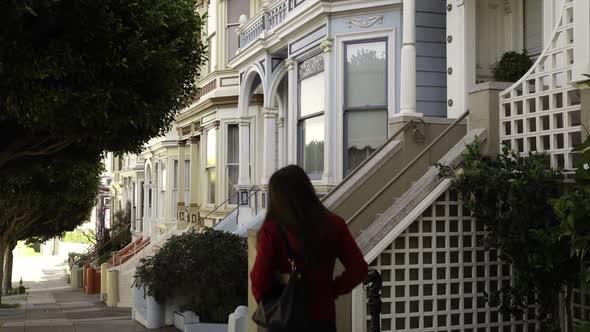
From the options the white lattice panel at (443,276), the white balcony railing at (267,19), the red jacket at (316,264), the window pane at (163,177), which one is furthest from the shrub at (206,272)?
the window pane at (163,177)

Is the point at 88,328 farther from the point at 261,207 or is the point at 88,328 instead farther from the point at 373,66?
the point at 373,66

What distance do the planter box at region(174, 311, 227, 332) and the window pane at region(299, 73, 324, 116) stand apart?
14.3ft

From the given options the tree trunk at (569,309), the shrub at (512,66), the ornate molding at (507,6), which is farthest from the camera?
the ornate molding at (507,6)

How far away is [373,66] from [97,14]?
18.2 ft

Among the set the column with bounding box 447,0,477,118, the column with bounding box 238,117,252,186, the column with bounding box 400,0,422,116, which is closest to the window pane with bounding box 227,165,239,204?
the column with bounding box 238,117,252,186

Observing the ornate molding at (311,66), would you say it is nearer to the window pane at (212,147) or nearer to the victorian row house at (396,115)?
the victorian row house at (396,115)

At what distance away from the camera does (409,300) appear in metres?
7.54

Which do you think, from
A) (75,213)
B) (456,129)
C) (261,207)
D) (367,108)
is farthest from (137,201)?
(456,129)

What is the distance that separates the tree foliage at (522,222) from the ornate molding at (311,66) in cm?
587

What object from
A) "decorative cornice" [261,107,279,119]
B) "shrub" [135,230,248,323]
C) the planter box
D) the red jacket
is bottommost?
the planter box

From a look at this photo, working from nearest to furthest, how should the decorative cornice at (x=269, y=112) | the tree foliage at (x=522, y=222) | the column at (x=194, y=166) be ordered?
the tree foliage at (x=522, y=222), the decorative cornice at (x=269, y=112), the column at (x=194, y=166)

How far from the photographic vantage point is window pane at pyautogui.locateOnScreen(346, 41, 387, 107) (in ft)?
39.1

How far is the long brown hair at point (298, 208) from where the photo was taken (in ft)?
13.1

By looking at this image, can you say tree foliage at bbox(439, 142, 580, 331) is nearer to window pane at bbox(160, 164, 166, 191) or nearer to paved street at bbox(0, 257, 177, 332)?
paved street at bbox(0, 257, 177, 332)
